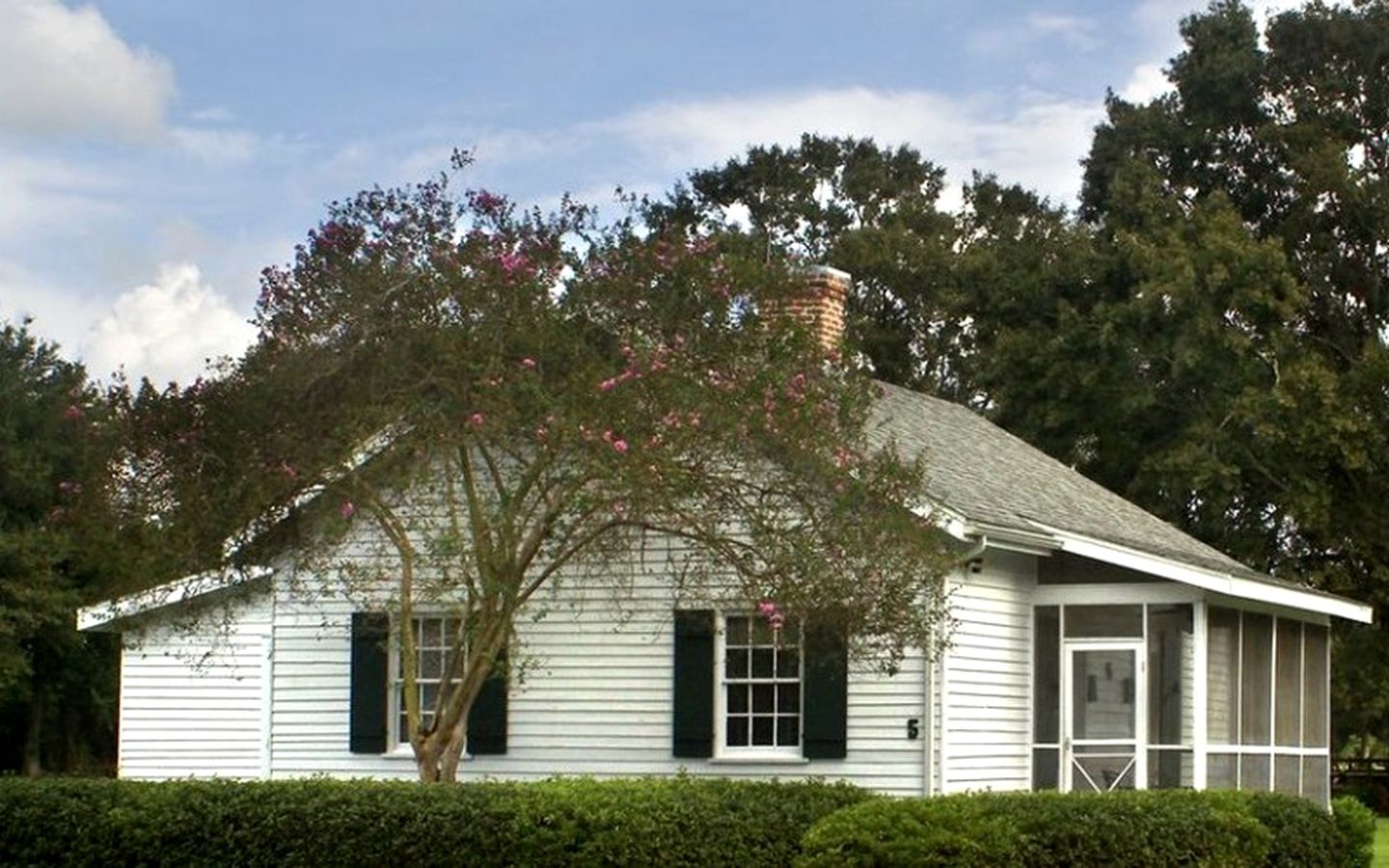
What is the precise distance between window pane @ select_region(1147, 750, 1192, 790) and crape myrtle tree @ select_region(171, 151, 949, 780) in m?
5.41

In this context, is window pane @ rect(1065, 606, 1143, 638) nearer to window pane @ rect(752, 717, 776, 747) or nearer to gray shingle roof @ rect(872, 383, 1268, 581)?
gray shingle roof @ rect(872, 383, 1268, 581)

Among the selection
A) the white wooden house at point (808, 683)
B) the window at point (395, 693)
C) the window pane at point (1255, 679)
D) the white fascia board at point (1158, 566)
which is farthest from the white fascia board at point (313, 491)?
the window pane at point (1255, 679)

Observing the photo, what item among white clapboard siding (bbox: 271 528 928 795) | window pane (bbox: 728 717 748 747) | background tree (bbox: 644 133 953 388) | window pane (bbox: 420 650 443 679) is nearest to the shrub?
white clapboard siding (bbox: 271 528 928 795)

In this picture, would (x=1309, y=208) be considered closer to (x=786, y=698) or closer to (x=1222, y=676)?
(x=1222, y=676)

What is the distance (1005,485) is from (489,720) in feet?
22.7

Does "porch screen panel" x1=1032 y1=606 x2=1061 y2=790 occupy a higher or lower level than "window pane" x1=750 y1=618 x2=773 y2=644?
lower

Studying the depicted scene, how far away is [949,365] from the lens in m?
50.1

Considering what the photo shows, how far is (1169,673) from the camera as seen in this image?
77.1ft

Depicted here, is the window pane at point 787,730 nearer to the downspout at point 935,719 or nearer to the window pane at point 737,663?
the window pane at point 737,663

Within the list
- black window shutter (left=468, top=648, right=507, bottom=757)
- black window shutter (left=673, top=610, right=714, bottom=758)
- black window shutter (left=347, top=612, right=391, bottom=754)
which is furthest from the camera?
black window shutter (left=347, top=612, right=391, bottom=754)

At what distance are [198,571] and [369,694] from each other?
477 centimetres

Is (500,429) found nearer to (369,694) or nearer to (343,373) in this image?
(343,373)

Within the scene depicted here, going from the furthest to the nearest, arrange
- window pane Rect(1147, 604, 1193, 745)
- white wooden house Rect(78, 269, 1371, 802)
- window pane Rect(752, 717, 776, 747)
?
window pane Rect(1147, 604, 1193, 745)
window pane Rect(752, 717, 776, 747)
white wooden house Rect(78, 269, 1371, 802)

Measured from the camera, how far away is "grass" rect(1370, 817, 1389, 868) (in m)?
26.7
